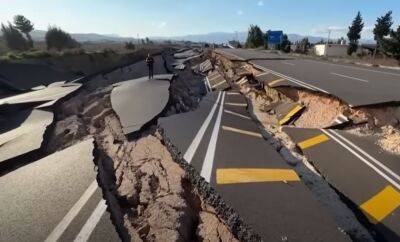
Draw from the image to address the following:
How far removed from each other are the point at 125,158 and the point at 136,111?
3.56 m

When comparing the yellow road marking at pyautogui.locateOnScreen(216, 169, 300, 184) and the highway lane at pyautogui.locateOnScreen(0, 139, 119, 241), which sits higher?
the yellow road marking at pyautogui.locateOnScreen(216, 169, 300, 184)

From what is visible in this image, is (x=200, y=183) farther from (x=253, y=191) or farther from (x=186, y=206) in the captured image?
(x=253, y=191)

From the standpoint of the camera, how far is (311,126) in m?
9.81

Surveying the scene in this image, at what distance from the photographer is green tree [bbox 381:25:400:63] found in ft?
105

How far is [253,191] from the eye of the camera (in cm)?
497

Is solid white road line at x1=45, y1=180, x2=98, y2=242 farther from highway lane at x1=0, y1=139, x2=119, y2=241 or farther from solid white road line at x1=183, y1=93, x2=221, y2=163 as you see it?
solid white road line at x1=183, y1=93, x2=221, y2=163

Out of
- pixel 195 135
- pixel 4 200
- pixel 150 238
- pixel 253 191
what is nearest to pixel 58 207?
pixel 4 200

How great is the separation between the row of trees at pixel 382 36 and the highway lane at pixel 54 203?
34.6 metres

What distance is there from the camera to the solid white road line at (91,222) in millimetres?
4168

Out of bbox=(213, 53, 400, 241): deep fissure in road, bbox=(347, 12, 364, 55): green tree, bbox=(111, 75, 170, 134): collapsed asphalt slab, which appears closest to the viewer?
bbox=(213, 53, 400, 241): deep fissure in road

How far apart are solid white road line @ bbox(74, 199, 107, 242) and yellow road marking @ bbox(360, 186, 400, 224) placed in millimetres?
4093

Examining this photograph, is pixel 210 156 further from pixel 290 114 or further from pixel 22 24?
pixel 22 24

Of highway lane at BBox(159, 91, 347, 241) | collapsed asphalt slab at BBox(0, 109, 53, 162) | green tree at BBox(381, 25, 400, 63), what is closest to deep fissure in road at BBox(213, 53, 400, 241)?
highway lane at BBox(159, 91, 347, 241)

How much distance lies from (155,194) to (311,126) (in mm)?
6180
